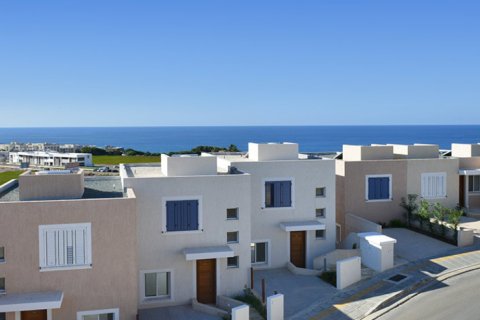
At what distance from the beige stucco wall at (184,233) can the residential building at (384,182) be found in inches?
392

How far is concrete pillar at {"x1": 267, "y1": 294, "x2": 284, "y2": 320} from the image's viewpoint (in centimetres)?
1916

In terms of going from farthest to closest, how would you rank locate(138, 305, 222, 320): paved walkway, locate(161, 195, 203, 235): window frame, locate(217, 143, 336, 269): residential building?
locate(217, 143, 336, 269): residential building, locate(161, 195, 203, 235): window frame, locate(138, 305, 222, 320): paved walkway

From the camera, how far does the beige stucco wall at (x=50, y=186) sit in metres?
20.1

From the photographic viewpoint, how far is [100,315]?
1952cm

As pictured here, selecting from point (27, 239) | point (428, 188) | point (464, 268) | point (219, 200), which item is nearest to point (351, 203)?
point (428, 188)

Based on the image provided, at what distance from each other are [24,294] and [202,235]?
7.38 metres

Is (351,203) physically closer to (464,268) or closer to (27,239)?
(464,268)

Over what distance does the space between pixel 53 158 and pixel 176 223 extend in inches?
2955

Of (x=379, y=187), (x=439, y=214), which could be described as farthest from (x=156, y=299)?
(x=439, y=214)

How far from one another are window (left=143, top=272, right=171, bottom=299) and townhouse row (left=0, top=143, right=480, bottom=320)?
42mm

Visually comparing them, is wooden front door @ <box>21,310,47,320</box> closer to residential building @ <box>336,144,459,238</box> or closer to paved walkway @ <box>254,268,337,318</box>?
paved walkway @ <box>254,268,337,318</box>

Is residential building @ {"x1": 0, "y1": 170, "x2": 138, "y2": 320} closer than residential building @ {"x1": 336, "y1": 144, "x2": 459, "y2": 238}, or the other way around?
residential building @ {"x1": 0, "y1": 170, "x2": 138, "y2": 320}

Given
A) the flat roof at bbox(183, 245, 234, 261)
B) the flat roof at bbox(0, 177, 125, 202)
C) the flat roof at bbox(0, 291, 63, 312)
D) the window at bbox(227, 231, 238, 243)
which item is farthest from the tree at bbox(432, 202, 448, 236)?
the flat roof at bbox(0, 291, 63, 312)

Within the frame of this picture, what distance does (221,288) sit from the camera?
22.9 m
